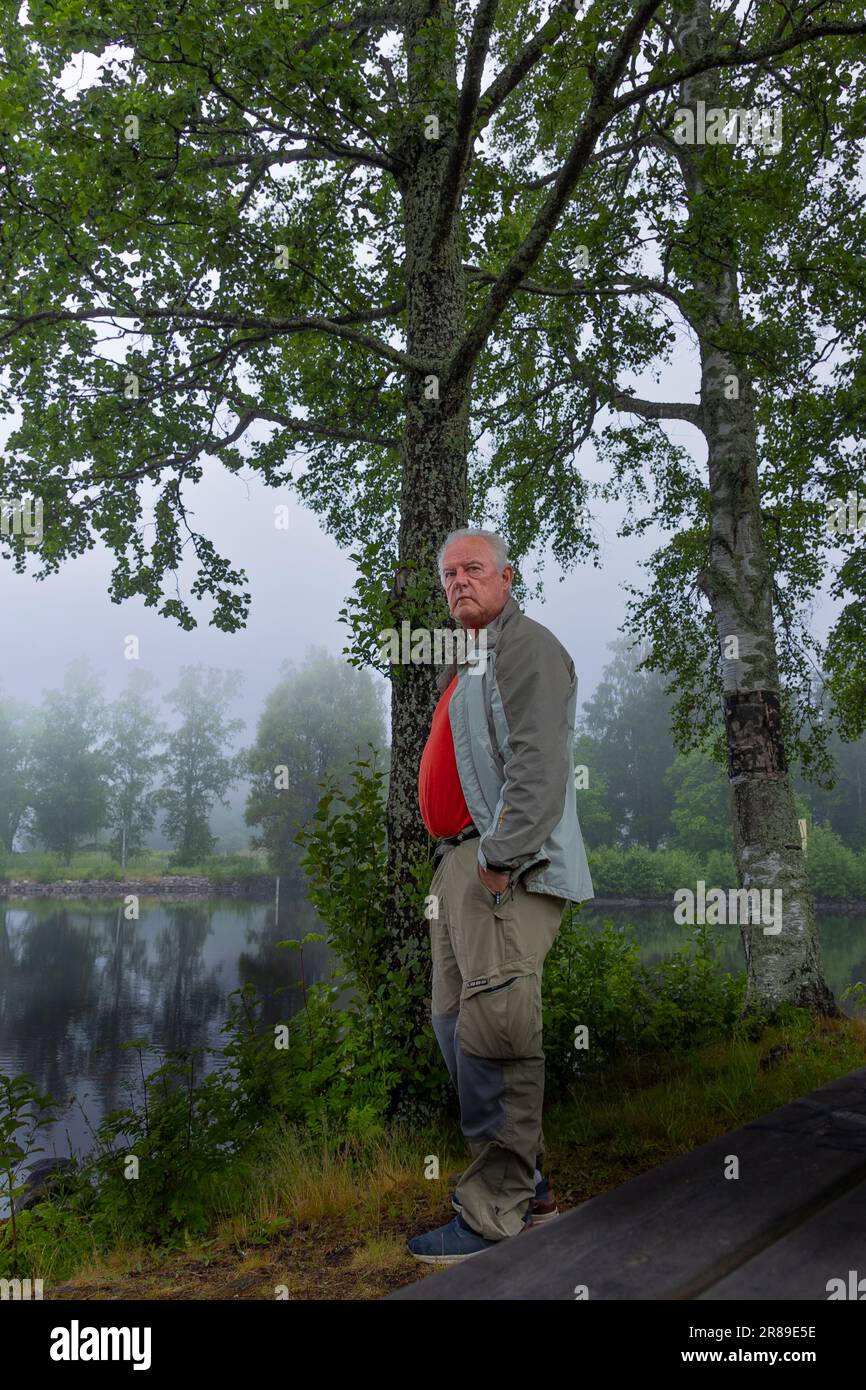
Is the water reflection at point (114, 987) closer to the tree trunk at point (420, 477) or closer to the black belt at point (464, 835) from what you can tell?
the tree trunk at point (420, 477)

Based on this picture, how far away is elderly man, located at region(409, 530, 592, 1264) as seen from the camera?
9.78 ft

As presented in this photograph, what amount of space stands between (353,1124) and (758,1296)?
10.6 feet

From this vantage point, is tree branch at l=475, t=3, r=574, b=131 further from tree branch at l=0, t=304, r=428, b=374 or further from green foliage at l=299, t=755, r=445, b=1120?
green foliage at l=299, t=755, r=445, b=1120

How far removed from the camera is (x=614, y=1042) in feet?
22.4

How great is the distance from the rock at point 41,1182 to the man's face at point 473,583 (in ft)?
15.1

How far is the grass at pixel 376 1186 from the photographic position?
3.43m

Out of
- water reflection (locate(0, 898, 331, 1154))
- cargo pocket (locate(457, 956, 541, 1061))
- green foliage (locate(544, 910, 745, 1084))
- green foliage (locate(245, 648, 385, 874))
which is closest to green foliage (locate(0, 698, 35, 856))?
green foliage (locate(245, 648, 385, 874))

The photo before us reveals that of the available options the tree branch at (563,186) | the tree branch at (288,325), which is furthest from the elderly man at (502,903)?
the tree branch at (288,325)

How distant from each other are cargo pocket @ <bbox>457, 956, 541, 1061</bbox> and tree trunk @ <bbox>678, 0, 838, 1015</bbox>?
5.21m

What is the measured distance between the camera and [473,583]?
3439 mm

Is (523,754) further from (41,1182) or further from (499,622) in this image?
(41,1182)

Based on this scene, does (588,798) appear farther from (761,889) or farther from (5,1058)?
(761,889)

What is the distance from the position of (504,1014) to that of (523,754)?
2.58ft
